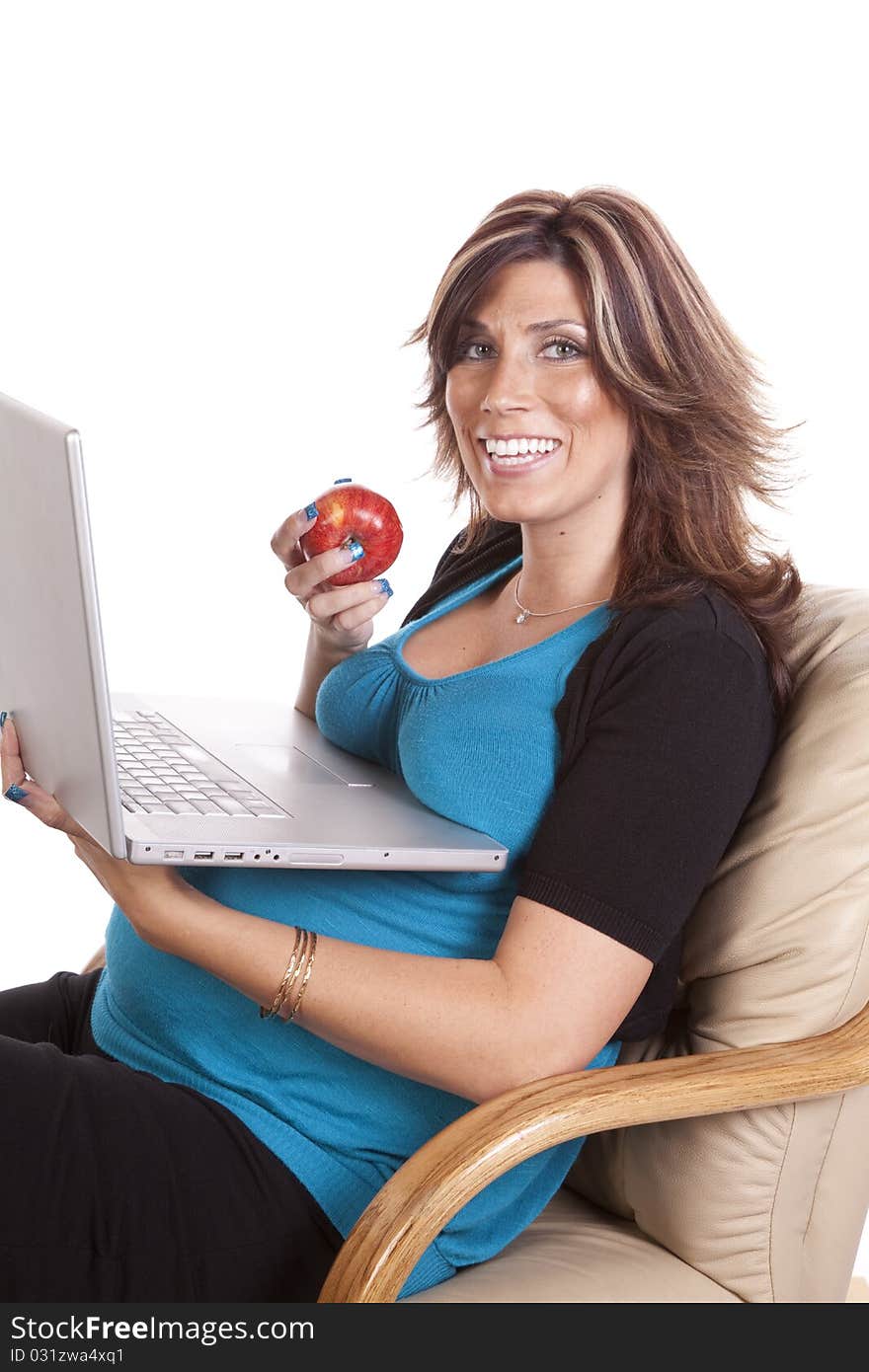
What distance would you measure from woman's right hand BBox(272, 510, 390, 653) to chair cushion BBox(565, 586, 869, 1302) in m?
0.58

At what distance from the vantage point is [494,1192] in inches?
64.9

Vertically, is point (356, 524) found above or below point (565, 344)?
below

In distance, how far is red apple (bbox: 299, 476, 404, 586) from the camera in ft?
6.46

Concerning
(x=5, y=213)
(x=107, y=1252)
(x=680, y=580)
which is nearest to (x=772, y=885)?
(x=680, y=580)

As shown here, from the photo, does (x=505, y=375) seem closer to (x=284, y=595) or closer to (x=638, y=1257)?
(x=638, y=1257)

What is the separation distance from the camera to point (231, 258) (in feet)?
12.4

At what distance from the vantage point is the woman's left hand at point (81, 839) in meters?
1.53

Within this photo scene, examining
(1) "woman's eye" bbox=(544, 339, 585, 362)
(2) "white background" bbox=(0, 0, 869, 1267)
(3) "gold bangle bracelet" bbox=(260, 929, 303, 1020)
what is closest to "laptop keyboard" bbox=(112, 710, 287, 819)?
(3) "gold bangle bracelet" bbox=(260, 929, 303, 1020)

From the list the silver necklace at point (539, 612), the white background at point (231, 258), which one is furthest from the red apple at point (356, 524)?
the white background at point (231, 258)

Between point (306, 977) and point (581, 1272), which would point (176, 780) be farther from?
point (581, 1272)

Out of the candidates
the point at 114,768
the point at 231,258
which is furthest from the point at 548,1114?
the point at 231,258

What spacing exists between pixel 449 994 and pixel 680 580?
0.55 m

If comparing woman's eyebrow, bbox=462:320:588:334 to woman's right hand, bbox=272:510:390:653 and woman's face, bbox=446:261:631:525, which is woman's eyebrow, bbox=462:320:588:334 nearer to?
woman's face, bbox=446:261:631:525

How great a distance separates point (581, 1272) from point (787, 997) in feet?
1.23
